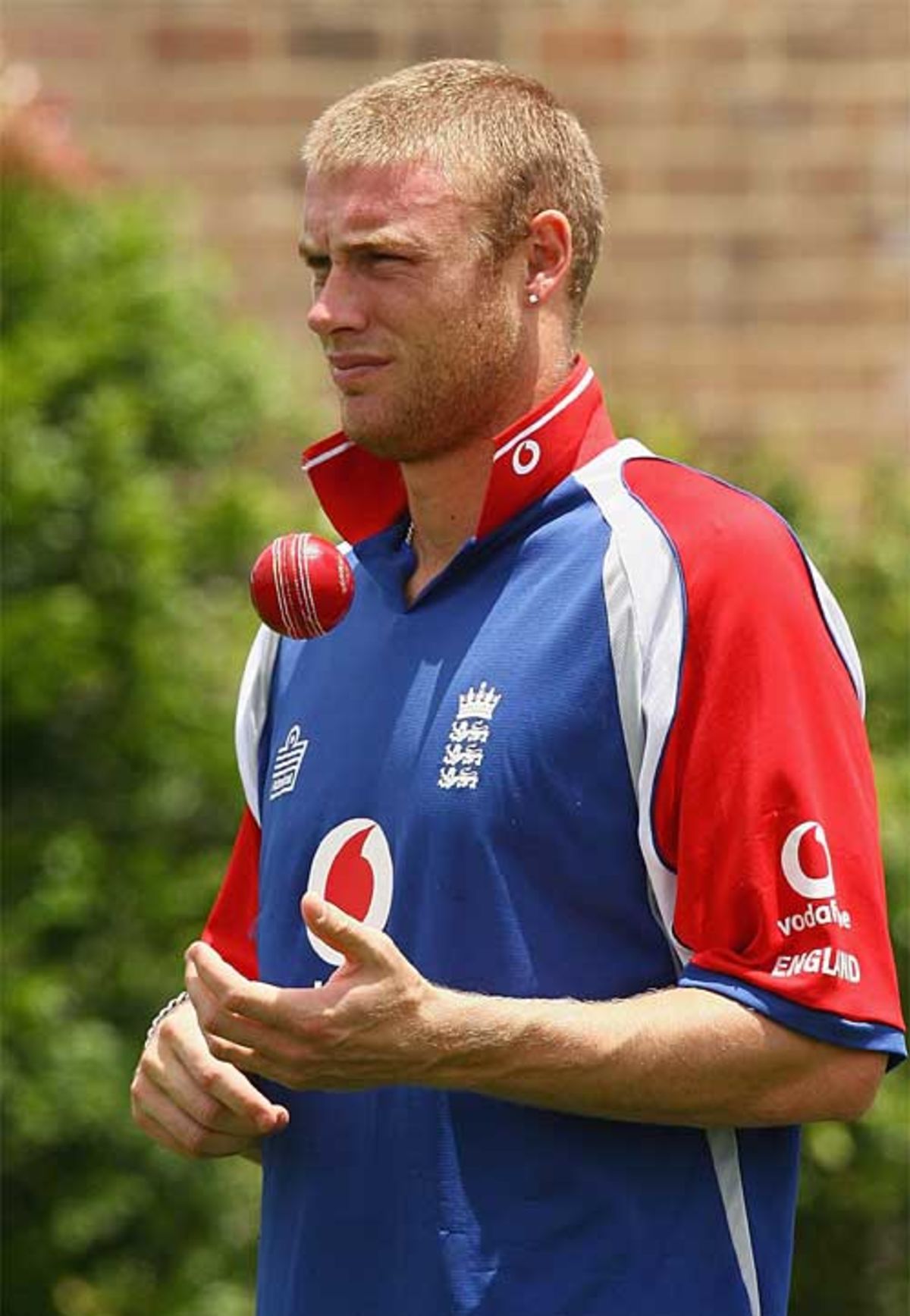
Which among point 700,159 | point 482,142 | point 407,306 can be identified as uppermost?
point 482,142

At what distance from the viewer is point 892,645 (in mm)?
6441

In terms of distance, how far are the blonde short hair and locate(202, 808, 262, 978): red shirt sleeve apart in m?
0.85

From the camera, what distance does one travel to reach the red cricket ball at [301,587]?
3195 millimetres

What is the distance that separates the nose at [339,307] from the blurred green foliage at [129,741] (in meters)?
2.75

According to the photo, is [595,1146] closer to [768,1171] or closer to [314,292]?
[768,1171]

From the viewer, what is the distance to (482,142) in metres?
3.22

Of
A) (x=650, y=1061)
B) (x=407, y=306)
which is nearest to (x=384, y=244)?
(x=407, y=306)

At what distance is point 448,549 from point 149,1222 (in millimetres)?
3058

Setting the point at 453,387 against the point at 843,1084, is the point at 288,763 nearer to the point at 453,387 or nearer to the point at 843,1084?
the point at 453,387

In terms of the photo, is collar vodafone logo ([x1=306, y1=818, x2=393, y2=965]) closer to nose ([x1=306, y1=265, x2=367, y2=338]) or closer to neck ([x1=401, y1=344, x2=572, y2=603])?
neck ([x1=401, y1=344, x2=572, y2=603])

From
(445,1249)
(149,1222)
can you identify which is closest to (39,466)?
(149,1222)

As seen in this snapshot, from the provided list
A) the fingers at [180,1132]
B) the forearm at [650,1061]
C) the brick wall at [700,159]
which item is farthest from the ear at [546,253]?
the brick wall at [700,159]

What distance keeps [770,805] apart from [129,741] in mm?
3444

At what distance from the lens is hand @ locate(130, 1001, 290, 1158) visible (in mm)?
3119
